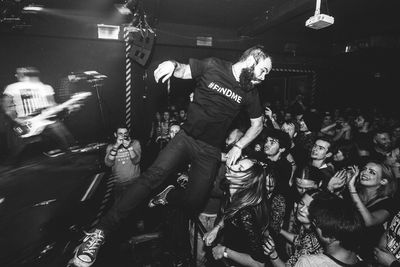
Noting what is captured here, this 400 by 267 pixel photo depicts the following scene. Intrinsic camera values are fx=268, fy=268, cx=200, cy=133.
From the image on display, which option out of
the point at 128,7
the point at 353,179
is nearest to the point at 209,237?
the point at 353,179

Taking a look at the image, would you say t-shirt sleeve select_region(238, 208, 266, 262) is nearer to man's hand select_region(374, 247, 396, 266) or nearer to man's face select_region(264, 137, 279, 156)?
man's hand select_region(374, 247, 396, 266)

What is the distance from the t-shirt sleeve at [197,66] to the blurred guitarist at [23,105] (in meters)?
5.73

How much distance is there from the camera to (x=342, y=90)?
1109 centimetres

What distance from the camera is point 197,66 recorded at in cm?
225

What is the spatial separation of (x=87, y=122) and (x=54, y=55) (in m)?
2.14

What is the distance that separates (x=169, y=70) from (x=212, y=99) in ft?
1.56

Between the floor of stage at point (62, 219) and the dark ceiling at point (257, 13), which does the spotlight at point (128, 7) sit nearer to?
the dark ceiling at point (257, 13)

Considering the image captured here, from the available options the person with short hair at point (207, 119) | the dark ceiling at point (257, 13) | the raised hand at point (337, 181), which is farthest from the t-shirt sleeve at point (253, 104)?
the dark ceiling at point (257, 13)

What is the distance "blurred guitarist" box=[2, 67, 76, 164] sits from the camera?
20.6ft

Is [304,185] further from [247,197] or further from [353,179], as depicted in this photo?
[247,197]

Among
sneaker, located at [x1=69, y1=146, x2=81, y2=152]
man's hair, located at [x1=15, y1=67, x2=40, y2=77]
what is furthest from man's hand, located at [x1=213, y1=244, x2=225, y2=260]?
man's hair, located at [x1=15, y1=67, x2=40, y2=77]

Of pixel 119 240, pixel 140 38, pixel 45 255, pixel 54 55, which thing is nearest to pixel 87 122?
pixel 54 55

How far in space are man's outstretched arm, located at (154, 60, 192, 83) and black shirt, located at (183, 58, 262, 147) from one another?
11cm

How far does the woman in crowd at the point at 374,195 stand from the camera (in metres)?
2.47
